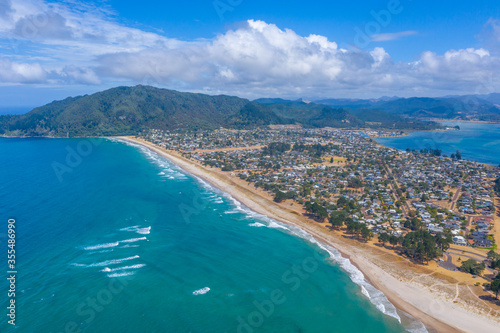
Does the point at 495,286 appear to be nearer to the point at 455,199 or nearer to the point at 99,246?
the point at 455,199

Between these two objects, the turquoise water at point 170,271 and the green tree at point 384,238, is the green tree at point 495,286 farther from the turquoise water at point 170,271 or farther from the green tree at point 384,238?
the green tree at point 384,238

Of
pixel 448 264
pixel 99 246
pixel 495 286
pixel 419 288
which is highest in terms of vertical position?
pixel 99 246

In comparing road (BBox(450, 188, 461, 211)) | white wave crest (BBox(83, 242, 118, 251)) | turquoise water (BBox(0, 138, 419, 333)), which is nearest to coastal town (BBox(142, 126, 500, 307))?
road (BBox(450, 188, 461, 211))

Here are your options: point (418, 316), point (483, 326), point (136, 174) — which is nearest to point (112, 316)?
point (418, 316)

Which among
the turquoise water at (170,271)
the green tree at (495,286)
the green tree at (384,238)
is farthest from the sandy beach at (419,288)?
the turquoise water at (170,271)

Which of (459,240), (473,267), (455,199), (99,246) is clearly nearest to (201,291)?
(99,246)

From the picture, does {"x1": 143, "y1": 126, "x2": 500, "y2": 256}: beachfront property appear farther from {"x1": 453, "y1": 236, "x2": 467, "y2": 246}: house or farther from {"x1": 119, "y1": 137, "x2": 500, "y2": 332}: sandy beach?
{"x1": 119, "y1": 137, "x2": 500, "y2": 332}: sandy beach

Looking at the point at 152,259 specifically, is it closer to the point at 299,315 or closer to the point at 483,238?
the point at 299,315
